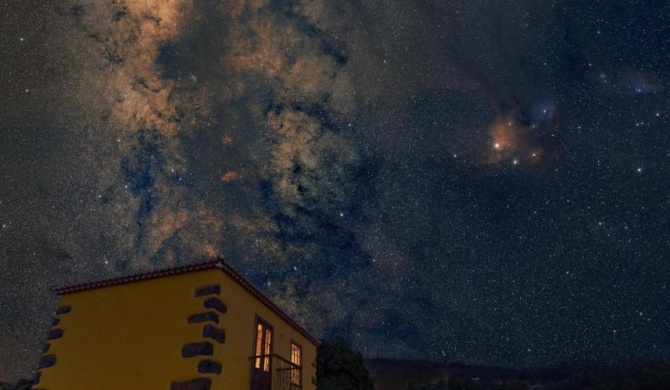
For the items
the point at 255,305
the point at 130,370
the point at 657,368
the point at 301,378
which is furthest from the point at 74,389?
the point at 657,368

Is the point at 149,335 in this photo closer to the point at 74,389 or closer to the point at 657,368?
the point at 74,389

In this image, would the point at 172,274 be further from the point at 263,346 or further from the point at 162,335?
the point at 263,346

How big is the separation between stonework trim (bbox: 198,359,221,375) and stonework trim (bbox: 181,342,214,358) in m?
0.17

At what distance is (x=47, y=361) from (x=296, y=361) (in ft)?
23.4

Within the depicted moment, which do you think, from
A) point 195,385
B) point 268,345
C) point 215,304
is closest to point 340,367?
point 268,345

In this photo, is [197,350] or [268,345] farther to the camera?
[268,345]

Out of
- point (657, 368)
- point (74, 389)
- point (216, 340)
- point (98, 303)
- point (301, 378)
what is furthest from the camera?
point (657, 368)

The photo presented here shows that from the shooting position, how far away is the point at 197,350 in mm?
10477

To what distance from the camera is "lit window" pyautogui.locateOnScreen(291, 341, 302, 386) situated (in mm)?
14758

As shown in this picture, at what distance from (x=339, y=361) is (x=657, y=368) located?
68.5 metres

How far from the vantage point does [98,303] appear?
1220cm

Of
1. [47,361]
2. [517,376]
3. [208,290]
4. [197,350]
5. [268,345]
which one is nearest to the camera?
[197,350]

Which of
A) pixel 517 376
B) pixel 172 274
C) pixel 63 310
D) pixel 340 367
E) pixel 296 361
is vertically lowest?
pixel 296 361

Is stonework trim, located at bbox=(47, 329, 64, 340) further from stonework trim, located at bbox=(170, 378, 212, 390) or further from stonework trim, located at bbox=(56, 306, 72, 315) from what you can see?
stonework trim, located at bbox=(170, 378, 212, 390)
